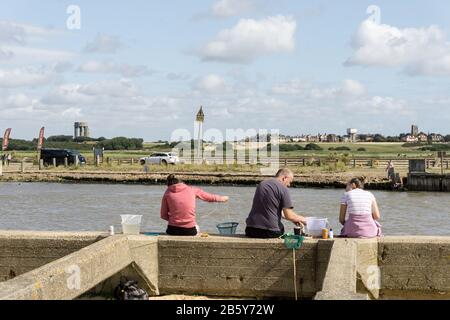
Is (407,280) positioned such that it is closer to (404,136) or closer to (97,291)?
(97,291)

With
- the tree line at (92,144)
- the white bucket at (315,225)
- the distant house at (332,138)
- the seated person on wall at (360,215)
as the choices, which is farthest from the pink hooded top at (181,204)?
the distant house at (332,138)

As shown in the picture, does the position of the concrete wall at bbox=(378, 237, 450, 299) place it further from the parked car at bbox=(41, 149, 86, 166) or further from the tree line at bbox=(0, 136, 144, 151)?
the tree line at bbox=(0, 136, 144, 151)

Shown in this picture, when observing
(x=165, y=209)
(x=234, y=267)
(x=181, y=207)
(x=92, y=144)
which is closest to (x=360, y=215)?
(x=234, y=267)

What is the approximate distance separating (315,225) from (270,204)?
810mm

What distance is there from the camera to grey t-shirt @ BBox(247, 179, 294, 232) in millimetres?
8891

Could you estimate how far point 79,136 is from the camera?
545ft

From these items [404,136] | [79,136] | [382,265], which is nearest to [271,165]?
[382,265]

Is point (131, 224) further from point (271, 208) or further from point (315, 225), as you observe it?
point (315, 225)

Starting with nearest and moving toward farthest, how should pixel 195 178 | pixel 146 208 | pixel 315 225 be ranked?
pixel 315 225
pixel 146 208
pixel 195 178

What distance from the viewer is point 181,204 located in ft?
31.1

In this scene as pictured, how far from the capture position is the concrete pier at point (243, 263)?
878 centimetres

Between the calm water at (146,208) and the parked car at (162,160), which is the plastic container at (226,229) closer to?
the calm water at (146,208)

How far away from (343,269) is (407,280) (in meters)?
1.89

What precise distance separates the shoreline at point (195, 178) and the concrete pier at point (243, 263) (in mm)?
37737
